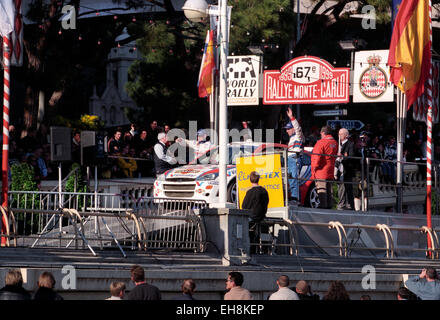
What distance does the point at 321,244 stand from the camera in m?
20.0

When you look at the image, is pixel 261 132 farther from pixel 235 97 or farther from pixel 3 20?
pixel 3 20

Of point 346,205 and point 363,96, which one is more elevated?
point 363,96

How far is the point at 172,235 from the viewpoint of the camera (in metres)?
Result: 18.3

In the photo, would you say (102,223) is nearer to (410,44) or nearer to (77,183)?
(77,183)

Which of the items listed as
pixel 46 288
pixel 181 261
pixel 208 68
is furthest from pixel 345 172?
pixel 46 288

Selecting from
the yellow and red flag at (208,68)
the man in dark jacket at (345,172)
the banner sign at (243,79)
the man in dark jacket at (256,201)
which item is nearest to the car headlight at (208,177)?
the yellow and red flag at (208,68)

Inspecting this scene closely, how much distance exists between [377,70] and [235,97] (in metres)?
3.75

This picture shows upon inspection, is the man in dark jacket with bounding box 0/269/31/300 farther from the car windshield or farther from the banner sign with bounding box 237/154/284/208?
the car windshield

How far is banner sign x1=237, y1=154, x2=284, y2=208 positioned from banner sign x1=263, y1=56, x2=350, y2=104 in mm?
7381

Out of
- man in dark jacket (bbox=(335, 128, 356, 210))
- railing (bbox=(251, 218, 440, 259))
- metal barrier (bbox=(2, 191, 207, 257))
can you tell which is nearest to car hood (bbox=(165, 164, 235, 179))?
metal barrier (bbox=(2, 191, 207, 257))

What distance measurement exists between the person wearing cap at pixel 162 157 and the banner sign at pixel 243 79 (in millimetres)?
4646

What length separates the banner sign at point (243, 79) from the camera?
27.6 metres

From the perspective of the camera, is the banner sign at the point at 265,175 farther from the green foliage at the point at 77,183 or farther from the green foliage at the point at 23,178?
the green foliage at the point at 23,178
